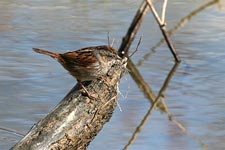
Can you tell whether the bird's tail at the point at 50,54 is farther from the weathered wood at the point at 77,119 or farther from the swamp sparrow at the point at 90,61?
the weathered wood at the point at 77,119

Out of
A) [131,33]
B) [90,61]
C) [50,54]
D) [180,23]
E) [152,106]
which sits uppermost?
[50,54]

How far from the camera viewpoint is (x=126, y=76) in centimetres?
723

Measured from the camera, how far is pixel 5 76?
698cm

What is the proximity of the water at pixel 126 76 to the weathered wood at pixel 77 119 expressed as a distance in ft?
2.24

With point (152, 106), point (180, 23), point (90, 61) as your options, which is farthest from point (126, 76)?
point (90, 61)

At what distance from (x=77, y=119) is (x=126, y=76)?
286 centimetres

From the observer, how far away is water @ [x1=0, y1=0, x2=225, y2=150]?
5695 mm

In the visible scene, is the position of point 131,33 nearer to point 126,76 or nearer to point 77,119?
point 126,76

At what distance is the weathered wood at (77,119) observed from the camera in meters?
4.18

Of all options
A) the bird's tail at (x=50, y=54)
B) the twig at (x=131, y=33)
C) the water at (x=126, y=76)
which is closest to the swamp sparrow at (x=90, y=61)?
the bird's tail at (x=50, y=54)

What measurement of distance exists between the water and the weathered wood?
0.68 m

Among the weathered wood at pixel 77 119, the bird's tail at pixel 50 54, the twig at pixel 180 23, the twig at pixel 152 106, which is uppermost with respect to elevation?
the bird's tail at pixel 50 54

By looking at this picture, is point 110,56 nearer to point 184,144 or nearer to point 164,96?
point 184,144

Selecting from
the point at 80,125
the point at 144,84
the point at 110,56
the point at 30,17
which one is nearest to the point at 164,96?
the point at 144,84
